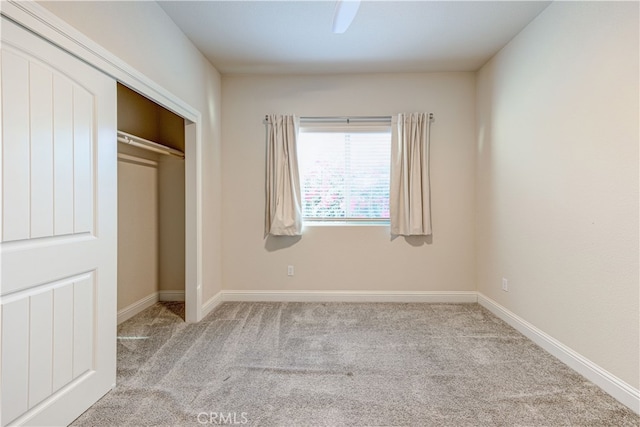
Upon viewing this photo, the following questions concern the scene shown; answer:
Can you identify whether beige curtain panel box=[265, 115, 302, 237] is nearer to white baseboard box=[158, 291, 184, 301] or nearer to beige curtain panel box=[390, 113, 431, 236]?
beige curtain panel box=[390, 113, 431, 236]

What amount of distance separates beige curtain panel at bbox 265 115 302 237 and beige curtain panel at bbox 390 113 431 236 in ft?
3.70

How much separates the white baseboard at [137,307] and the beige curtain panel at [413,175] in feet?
9.42

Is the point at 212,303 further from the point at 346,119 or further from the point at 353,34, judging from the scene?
the point at 353,34

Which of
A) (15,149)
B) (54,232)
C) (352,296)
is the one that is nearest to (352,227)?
(352,296)

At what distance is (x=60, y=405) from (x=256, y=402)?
0.95 metres

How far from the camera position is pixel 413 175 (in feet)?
10.9

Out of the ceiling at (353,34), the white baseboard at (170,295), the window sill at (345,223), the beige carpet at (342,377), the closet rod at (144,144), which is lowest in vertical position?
the beige carpet at (342,377)

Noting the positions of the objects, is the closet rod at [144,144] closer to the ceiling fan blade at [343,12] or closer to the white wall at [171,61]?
the white wall at [171,61]

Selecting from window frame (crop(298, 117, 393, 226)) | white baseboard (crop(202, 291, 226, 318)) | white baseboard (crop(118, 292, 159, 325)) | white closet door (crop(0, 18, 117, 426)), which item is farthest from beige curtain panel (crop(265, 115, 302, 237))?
white closet door (crop(0, 18, 117, 426))

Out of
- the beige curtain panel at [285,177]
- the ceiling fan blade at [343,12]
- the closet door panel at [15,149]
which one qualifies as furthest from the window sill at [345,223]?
the closet door panel at [15,149]

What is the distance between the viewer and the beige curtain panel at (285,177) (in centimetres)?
337

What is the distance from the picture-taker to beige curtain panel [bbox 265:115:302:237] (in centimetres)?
337

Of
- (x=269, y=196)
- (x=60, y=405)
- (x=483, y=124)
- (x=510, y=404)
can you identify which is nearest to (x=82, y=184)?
(x=60, y=405)

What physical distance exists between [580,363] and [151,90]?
346 cm
